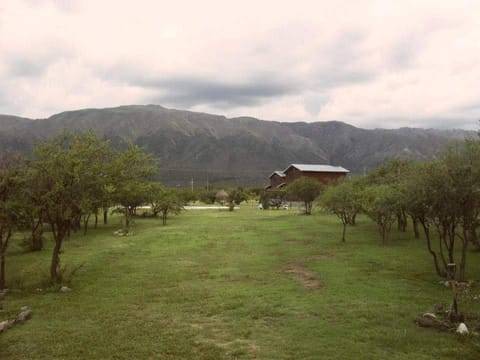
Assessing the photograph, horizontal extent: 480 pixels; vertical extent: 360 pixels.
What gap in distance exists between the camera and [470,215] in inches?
685

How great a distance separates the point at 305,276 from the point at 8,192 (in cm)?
1499

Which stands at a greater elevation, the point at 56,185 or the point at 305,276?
the point at 56,185

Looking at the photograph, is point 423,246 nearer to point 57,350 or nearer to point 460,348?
point 460,348

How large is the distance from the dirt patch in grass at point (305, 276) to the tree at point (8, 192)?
13.8 m

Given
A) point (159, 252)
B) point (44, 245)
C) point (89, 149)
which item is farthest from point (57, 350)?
point (44, 245)

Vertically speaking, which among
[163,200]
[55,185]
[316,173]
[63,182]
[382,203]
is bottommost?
[163,200]

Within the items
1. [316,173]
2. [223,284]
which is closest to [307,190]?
[316,173]

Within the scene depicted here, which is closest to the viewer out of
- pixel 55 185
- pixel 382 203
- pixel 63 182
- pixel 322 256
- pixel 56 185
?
pixel 56 185

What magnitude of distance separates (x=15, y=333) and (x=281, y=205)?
76419 millimetres

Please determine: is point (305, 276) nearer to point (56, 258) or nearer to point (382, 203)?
point (382, 203)

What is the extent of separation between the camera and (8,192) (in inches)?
757

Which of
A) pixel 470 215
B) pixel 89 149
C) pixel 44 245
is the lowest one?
pixel 44 245

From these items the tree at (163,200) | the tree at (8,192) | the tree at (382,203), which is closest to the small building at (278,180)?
the tree at (163,200)

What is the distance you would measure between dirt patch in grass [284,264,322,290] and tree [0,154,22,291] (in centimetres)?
1379
